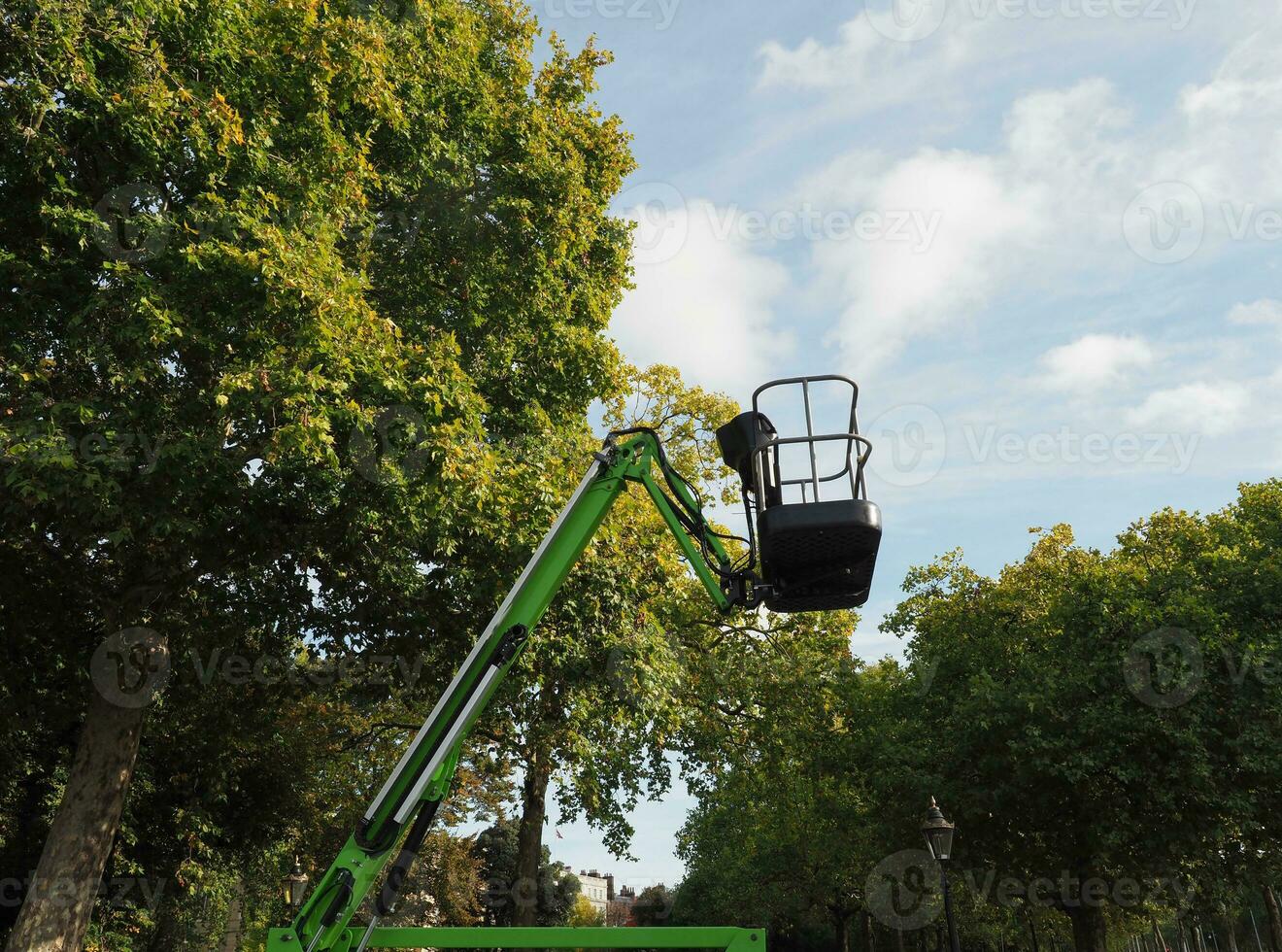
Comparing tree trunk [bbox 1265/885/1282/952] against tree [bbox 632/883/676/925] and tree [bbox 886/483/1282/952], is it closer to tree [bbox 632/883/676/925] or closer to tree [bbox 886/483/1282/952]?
tree [bbox 886/483/1282/952]

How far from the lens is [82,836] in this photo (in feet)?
41.9

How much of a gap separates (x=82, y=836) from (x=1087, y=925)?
2512 cm

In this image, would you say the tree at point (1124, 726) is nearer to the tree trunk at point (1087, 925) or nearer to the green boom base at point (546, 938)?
the tree trunk at point (1087, 925)

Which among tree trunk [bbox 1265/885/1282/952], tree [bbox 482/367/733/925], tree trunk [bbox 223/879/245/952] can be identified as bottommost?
tree trunk [bbox 223/879/245/952]

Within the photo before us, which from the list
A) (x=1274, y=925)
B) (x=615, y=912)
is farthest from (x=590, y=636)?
(x=615, y=912)

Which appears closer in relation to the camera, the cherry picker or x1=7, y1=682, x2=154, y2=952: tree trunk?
the cherry picker

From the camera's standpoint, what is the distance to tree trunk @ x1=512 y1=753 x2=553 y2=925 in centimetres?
2380

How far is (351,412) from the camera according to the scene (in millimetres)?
11227

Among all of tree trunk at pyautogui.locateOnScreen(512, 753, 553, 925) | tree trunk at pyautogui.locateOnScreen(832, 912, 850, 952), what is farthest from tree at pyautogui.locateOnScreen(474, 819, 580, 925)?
tree trunk at pyautogui.locateOnScreen(512, 753, 553, 925)

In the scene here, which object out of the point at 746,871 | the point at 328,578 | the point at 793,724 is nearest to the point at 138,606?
the point at 328,578

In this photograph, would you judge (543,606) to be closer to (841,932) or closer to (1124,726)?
(1124,726)

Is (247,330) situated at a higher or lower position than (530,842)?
higher

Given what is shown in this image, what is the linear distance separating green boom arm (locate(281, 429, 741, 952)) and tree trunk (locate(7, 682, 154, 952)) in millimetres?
9690

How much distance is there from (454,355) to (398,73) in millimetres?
4562
